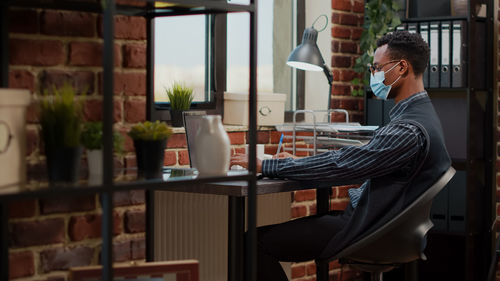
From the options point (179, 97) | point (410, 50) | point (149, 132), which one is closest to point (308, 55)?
point (410, 50)

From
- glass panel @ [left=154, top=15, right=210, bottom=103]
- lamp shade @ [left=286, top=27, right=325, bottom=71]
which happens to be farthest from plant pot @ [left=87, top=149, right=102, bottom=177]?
lamp shade @ [left=286, top=27, right=325, bottom=71]

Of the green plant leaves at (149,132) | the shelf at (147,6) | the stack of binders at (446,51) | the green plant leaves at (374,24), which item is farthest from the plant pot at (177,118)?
the stack of binders at (446,51)

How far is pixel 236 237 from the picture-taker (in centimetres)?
252

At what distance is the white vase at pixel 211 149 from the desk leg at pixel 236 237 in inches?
16.0

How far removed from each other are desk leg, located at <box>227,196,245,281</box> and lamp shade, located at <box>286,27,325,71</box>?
0.87 metres

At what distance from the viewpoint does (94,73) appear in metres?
2.04

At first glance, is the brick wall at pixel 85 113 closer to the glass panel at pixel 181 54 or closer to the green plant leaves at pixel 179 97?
the green plant leaves at pixel 179 97

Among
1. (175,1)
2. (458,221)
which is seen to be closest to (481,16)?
(458,221)

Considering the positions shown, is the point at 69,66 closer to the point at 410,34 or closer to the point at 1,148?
the point at 1,148

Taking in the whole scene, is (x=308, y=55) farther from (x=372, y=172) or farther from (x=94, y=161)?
(x=94, y=161)

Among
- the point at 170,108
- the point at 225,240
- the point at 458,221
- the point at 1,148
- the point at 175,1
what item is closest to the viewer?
the point at 1,148

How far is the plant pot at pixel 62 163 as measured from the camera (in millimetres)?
1729

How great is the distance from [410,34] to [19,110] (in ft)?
5.31

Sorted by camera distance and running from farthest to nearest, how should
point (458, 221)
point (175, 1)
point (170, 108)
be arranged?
1. point (458, 221)
2. point (170, 108)
3. point (175, 1)
